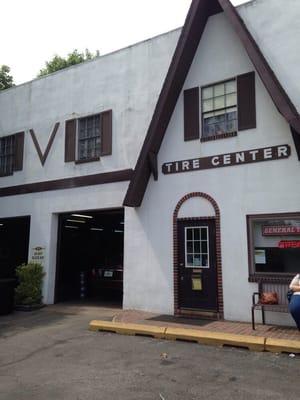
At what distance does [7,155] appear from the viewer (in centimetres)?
1717

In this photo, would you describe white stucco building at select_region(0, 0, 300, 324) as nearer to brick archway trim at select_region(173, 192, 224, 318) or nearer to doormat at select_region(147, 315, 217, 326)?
brick archway trim at select_region(173, 192, 224, 318)

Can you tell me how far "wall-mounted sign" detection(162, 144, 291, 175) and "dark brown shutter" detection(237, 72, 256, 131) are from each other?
2.37 feet

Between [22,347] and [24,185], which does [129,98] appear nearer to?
[24,185]

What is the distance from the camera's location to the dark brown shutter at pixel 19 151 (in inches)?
642

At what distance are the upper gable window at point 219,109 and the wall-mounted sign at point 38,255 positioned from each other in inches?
281

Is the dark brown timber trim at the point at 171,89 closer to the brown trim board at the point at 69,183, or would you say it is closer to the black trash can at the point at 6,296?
the brown trim board at the point at 69,183

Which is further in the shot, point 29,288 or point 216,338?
point 29,288

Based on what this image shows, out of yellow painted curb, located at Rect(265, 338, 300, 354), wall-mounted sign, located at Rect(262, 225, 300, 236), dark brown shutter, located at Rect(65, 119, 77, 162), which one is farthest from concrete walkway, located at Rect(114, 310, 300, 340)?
dark brown shutter, located at Rect(65, 119, 77, 162)

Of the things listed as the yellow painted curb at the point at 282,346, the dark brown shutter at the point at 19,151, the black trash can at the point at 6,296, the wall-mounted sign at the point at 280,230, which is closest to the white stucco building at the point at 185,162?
the wall-mounted sign at the point at 280,230

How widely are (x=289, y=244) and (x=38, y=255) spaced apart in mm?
8838

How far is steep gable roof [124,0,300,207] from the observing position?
1016cm

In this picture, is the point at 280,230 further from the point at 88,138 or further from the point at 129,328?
the point at 88,138

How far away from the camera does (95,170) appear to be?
46.5 feet

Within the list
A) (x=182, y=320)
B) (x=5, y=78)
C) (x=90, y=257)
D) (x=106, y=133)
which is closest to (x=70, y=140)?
(x=106, y=133)
